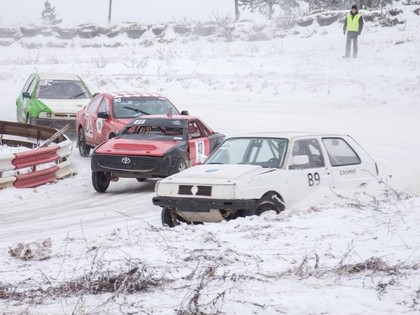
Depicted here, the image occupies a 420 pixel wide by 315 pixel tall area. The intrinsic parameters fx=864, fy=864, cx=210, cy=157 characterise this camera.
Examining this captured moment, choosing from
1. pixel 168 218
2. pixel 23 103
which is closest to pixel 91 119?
pixel 23 103

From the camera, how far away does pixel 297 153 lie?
10.7 m

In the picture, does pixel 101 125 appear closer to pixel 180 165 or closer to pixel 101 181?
pixel 101 181

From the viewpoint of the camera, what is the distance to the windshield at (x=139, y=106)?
57.9 ft

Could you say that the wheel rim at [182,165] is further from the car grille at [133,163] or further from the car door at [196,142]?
the car grille at [133,163]

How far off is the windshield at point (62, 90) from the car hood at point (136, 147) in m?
7.97

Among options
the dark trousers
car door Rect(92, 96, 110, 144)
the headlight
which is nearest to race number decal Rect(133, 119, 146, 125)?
car door Rect(92, 96, 110, 144)

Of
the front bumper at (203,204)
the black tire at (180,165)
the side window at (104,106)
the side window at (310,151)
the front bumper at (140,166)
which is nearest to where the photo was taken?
the front bumper at (203,204)

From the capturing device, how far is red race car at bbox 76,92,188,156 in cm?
1731

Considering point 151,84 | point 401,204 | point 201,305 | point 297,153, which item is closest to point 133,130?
point 297,153

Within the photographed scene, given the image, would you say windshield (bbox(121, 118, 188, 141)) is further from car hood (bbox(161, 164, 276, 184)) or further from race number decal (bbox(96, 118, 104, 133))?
car hood (bbox(161, 164, 276, 184))

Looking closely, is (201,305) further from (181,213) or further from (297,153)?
(297,153)

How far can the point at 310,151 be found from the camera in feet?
35.9

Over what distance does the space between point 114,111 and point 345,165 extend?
7.46 meters

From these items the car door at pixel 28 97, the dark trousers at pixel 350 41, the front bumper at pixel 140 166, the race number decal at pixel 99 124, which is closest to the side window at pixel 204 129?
the front bumper at pixel 140 166
